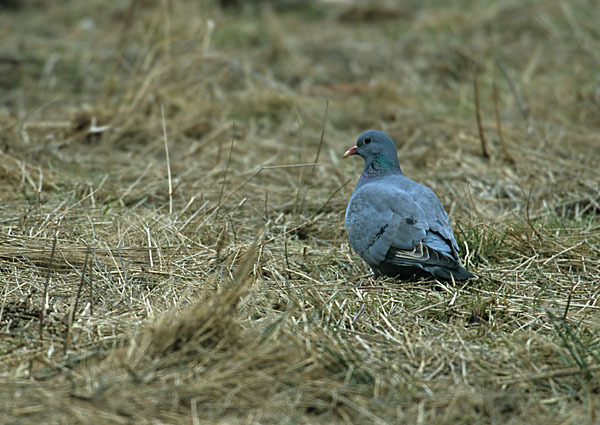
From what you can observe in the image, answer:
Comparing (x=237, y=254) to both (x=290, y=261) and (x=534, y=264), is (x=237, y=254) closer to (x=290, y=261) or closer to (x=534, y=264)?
(x=290, y=261)

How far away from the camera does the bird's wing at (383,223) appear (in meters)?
3.03

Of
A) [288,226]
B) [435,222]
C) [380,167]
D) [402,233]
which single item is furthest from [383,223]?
[288,226]

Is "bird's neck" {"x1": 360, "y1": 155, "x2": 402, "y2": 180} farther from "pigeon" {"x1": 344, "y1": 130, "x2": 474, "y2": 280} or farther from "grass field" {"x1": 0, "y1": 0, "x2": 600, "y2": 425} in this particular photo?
"grass field" {"x1": 0, "y1": 0, "x2": 600, "y2": 425}

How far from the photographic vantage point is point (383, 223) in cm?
310

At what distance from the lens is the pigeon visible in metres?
2.93

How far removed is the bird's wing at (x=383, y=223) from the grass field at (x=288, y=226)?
193 millimetres

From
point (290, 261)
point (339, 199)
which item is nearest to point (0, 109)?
point (339, 199)

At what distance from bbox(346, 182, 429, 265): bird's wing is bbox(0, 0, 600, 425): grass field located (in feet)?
0.63

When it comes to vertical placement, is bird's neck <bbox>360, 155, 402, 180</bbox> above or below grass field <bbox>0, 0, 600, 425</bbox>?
above

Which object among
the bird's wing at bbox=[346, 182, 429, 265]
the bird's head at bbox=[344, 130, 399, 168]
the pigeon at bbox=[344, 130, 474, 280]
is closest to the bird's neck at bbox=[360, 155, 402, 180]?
the bird's head at bbox=[344, 130, 399, 168]

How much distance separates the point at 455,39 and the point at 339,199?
4244 millimetres

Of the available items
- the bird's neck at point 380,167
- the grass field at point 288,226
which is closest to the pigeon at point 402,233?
the grass field at point 288,226

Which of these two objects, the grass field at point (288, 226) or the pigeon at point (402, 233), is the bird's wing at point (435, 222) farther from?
the grass field at point (288, 226)

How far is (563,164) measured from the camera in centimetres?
468
